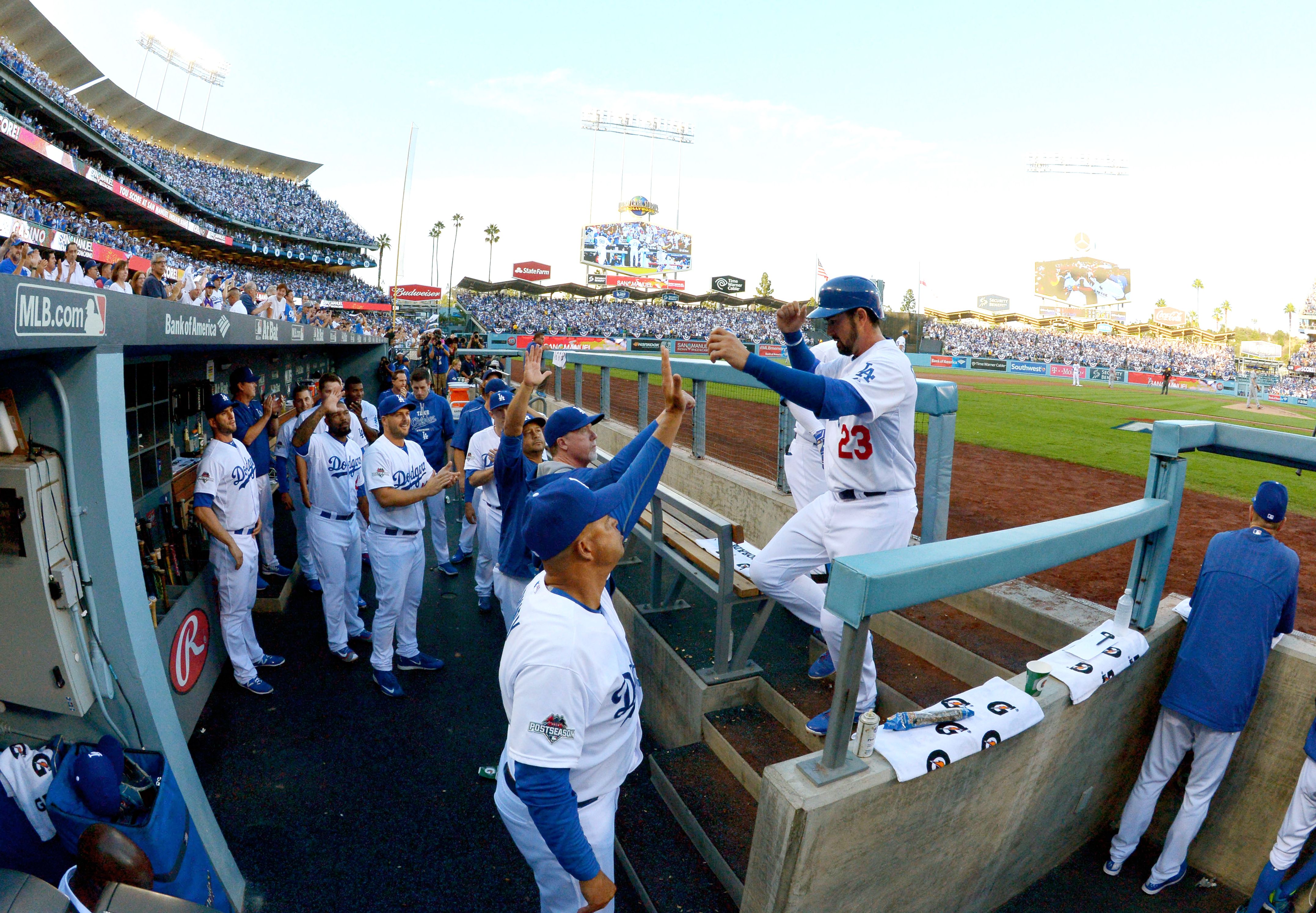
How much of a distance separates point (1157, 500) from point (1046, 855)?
165 centimetres

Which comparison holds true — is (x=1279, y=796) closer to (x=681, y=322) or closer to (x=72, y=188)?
(x=72, y=188)

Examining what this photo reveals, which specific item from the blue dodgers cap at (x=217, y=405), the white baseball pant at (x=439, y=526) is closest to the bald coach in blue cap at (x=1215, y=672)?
the blue dodgers cap at (x=217, y=405)

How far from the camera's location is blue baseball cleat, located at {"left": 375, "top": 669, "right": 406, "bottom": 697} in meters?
4.45

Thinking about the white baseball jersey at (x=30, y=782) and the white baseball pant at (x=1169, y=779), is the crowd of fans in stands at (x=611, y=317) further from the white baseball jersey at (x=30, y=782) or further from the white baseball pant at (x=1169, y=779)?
the white baseball pant at (x=1169, y=779)

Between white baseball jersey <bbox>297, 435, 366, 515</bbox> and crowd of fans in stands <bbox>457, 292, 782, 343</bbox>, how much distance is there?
41591 millimetres

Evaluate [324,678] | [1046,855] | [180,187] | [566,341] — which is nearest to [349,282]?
[180,187]

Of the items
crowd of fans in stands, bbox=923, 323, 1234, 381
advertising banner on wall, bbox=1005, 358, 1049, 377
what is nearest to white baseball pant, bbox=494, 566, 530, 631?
advertising banner on wall, bbox=1005, 358, 1049, 377

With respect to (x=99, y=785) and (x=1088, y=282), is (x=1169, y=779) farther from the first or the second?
(x=1088, y=282)

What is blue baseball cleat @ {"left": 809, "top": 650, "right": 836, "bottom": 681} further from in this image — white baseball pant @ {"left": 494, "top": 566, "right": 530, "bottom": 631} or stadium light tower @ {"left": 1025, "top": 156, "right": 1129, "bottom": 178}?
stadium light tower @ {"left": 1025, "top": 156, "right": 1129, "bottom": 178}

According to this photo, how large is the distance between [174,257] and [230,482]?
33112mm

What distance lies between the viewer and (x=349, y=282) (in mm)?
50656

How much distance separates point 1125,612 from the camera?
3.17 metres

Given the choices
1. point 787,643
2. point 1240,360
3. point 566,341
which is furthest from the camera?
point 1240,360

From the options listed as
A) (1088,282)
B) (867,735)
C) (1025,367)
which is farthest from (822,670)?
(1088,282)
